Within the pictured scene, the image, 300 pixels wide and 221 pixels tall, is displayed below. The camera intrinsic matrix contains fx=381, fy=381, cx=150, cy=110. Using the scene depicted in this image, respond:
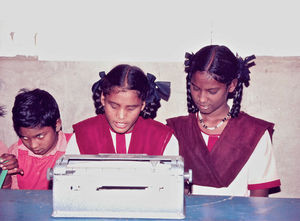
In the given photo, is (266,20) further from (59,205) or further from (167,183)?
(59,205)

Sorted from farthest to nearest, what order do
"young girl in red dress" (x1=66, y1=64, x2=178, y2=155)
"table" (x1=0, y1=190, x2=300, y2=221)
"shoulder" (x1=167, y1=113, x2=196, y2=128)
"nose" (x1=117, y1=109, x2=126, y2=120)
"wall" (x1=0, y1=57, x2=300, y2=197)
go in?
"wall" (x1=0, y1=57, x2=300, y2=197) < "shoulder" (x1=167, y1=113, x2=196, y2=128) < "young girl in red dress" (x1=66, y1=64, x2=178, y2=155) < "nose" (x1=117, y1=109, x2=126, y2=120) < "table" (x1=0, y1=190, x2=300, y2=221)

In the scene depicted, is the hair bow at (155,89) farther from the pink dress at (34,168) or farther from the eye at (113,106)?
the pink dress at (34,168)

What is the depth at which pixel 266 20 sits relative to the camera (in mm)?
2805

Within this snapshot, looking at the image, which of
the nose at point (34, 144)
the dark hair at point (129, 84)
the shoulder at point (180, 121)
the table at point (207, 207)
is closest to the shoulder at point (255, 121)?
the shoulder at point (180, 121)

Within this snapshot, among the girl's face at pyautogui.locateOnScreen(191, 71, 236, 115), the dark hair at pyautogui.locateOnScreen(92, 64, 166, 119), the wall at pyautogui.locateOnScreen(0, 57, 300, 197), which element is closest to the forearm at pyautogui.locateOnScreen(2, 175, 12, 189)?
the wall at pyautogui.locateOnScreen(0, 57, 300, 197)

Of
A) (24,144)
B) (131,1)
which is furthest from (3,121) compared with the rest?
(131,1)

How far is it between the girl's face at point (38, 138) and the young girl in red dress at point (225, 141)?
86cm

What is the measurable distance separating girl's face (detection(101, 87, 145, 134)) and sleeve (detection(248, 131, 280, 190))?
84 centimetres

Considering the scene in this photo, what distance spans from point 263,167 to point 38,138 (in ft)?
4.75

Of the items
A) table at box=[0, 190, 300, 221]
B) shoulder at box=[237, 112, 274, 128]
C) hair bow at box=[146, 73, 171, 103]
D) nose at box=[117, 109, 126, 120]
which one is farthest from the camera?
shoulder at box=[237, 112, 274, 128]

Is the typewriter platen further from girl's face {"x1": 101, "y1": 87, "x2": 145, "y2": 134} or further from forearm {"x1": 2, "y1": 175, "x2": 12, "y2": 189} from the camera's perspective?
forearm {"x1": 2, "y1": 175, "x2": 12, "y2": 189}

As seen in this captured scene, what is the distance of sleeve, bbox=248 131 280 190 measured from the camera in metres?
2.43

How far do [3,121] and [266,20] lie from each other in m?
2.13

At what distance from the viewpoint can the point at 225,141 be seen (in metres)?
2.49
